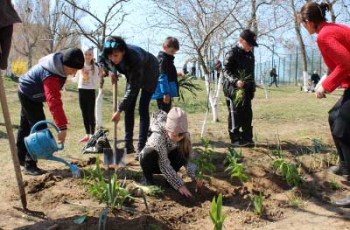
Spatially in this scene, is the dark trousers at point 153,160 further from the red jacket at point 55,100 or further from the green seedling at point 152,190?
the red jacket at point 55,100

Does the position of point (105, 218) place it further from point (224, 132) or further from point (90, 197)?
point (224, 132)

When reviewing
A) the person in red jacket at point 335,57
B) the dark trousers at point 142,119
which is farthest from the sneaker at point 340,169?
the dark trousers at point 142,119

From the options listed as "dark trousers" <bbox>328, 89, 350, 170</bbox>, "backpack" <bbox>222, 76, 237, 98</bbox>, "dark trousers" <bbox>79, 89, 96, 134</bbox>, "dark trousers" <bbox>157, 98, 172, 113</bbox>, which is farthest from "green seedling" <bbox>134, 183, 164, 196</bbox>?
"dark trousers" <bbox>79, 89, 96, 134</bbox>

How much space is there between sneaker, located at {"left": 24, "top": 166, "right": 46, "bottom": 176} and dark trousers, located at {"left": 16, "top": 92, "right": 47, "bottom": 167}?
0.12 ft

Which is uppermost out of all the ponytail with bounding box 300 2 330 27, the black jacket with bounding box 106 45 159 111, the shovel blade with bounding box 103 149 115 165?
the ponytail with bounding box 300 2 330 27

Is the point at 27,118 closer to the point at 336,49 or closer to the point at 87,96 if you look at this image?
the point at 87,96

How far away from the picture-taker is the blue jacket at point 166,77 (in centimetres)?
554

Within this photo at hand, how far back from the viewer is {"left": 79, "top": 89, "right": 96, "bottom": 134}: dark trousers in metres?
6.44

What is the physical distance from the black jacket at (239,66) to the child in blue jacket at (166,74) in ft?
2.46

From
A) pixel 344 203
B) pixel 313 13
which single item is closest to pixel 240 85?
pixel 313 13

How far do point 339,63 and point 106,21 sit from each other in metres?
5.31

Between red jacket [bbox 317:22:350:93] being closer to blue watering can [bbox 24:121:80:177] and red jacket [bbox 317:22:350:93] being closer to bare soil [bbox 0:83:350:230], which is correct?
bare soil [bbox 0:83:350:230]

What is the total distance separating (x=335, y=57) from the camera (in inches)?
135

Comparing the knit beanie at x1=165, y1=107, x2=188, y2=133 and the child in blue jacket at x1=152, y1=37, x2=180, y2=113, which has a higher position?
the child in blue jacket at x1=152, y1=37, x2=180, y2=113
